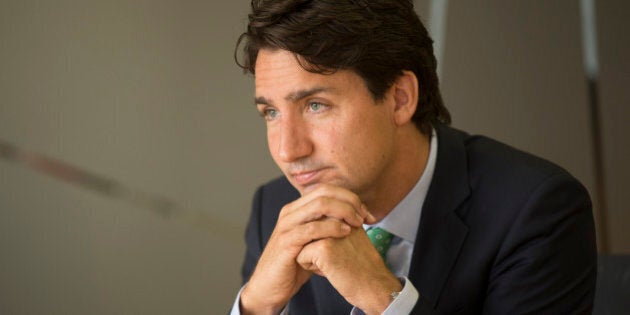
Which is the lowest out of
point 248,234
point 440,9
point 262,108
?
point 248,234

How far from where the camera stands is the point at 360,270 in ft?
5.27

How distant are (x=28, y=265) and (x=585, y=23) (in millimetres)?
2942

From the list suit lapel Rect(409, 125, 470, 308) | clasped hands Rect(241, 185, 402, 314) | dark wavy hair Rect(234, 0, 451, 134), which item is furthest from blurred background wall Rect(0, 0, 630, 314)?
clasped hands Rect(241, 185, 402, 314)

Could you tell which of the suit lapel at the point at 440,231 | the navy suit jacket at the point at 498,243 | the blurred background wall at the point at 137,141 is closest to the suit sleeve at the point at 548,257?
the navy suit jacket at the point at 498,243

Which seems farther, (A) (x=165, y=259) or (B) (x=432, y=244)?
(A) (x=165, y=259)

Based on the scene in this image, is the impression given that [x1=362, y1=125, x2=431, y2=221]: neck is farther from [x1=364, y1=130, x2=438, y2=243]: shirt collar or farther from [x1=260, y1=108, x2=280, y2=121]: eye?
[x1=260, y1=108, x2=280, y2=121]: eye

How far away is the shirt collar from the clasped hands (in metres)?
0.29

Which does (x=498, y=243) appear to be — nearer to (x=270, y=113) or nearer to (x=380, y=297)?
(x=380, y=297)

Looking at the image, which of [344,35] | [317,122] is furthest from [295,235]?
[344,35]

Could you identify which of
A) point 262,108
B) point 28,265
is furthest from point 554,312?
point 28,265

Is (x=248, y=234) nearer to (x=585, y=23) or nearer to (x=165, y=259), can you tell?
(x=165, y=259)

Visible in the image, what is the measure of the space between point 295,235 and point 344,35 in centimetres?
→ 53

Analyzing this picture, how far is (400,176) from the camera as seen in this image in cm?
200

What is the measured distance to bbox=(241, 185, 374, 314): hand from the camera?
1.61 m
